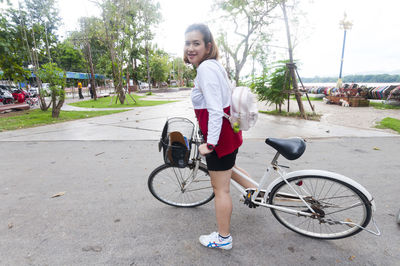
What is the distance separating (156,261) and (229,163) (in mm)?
1054

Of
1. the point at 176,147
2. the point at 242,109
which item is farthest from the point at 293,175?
the point at 176,147

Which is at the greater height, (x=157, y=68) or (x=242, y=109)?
Answer: (x=157, y=68)

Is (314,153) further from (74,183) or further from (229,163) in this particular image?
(74,183)

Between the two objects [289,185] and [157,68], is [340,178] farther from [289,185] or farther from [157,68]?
[157,68]

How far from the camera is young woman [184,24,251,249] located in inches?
65.0

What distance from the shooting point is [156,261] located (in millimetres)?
1948

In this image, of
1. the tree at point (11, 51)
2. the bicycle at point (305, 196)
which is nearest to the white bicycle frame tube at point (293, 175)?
the bicycle at point (305, 196)

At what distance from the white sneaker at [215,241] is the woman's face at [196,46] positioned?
158 cm

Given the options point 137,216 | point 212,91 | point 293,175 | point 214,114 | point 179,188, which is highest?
point 212,91

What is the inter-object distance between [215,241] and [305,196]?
0.94m

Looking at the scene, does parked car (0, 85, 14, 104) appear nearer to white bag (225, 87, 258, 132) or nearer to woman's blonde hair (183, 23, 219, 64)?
woman's blonde hair (183, 23, 219, 64)

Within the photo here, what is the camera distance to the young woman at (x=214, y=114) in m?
1.65

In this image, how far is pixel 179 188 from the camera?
281 centimetres

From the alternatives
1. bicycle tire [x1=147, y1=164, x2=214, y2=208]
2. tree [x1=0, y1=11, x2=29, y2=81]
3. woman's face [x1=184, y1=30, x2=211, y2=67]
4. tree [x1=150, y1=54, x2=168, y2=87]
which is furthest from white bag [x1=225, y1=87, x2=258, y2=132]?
tree [x1=150, y1=54, x2=168, y2=87]
